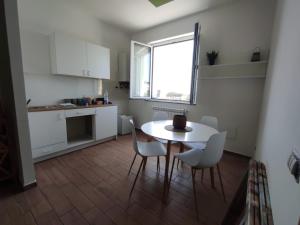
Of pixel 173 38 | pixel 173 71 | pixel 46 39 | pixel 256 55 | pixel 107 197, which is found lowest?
pixel 107 197

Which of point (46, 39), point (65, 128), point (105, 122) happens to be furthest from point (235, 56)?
point (46, 39)

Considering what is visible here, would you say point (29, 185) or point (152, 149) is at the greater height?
point (152, 149)

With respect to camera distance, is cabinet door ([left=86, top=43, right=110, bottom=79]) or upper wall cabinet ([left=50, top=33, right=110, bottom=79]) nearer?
upper wall cabinet ([left=50, top=33, right=110, bottom=79])

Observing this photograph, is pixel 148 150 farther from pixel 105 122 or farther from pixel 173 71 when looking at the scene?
pixel 173 71

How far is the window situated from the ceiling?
0.49 meters

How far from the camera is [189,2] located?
2.64 m

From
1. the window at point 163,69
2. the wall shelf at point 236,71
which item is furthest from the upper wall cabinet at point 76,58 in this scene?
the wall shelf at point 236,71

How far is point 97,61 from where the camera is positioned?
3.15 m

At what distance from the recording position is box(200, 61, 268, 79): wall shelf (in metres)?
2.38

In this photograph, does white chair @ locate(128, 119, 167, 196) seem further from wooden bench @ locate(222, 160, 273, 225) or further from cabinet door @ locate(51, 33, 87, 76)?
cabinet door @ locate(51, 33, 87, 76)

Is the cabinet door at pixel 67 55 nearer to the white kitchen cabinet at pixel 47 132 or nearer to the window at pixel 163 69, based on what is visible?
the white kitchen cabinet at pixel 47 132

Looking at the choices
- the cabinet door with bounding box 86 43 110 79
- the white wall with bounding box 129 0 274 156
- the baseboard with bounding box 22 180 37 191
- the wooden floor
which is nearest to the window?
the white wall with bounding box 129 0 274 156

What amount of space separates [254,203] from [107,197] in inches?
56.3

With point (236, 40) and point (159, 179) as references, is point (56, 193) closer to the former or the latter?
point (159, 179)
